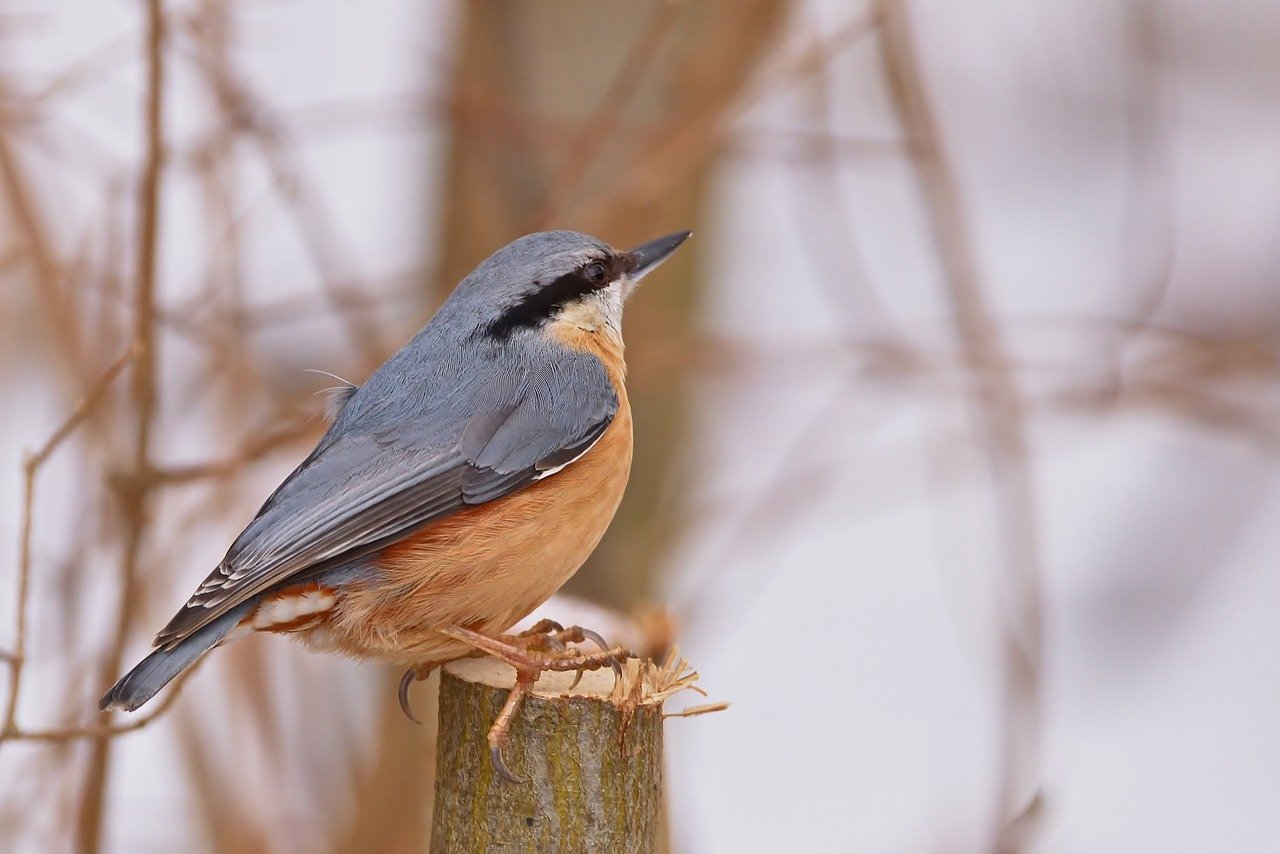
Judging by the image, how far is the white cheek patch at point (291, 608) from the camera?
2.35m

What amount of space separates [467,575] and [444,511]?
12 cm

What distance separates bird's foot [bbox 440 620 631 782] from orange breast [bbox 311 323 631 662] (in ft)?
0.16

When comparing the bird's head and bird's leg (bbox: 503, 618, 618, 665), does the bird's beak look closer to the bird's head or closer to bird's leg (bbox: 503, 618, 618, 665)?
the bird's head

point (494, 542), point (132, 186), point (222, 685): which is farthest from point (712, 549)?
point (494, 542)

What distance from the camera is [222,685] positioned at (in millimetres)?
3891

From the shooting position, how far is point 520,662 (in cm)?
220

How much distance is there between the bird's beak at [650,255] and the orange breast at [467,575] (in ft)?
2.25

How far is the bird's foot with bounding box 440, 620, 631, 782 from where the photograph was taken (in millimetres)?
2014

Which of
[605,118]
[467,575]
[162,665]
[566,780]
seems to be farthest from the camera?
[605,118]

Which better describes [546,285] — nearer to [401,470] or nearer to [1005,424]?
[401,470]

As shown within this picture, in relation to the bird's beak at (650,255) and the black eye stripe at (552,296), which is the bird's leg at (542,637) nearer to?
the black eye stripe at (552,296)

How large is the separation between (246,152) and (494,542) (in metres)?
2.29

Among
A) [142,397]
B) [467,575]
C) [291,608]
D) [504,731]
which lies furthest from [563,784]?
[142,397]

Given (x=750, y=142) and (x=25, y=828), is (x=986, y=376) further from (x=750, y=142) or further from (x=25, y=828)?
(x=25, y=828)
